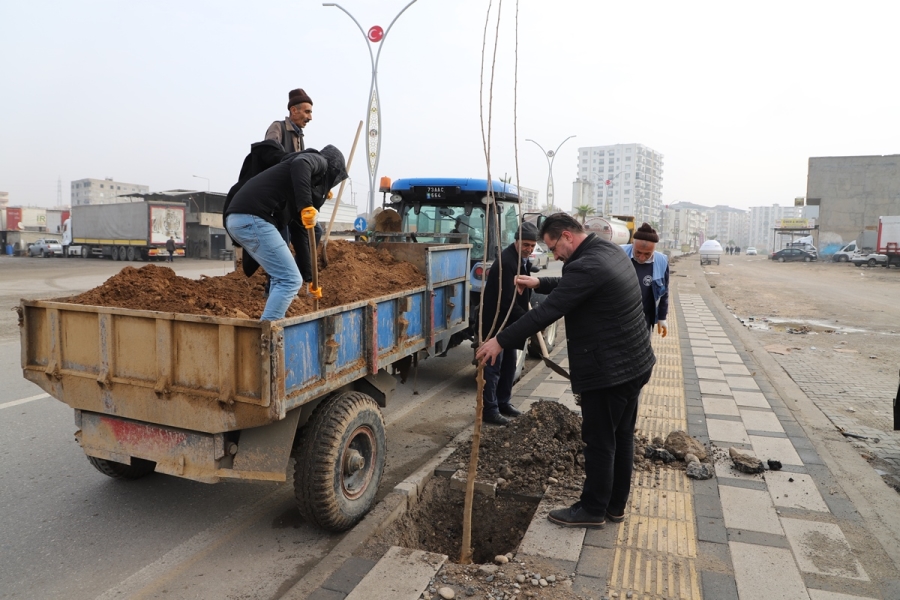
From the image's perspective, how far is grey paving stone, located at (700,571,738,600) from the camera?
3020mm

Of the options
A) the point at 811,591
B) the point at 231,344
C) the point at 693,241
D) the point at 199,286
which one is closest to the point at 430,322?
the point at 199,286

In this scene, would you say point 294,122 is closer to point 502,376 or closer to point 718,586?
point 502,376

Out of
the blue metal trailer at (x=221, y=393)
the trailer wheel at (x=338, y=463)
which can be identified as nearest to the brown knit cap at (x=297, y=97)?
the blue metal trailer at (x=221, y=393)

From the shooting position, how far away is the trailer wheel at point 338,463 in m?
3.56

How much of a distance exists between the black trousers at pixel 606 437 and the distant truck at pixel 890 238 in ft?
142

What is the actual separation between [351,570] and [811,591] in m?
2.34

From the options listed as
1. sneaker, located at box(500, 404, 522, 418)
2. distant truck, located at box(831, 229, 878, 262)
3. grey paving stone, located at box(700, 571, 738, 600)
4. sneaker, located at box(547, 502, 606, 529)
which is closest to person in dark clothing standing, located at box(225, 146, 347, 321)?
sneaker, located at box(547, 502, 606, 529)

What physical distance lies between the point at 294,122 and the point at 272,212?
1.15 metres

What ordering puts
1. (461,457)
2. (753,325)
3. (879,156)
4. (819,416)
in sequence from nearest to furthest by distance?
(461,457), (819,416), (753,325), (879,156)

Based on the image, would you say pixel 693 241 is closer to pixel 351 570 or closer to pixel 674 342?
pixel 674 342

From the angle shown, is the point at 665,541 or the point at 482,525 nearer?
the point at 665,541

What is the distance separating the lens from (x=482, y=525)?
411 centimetres

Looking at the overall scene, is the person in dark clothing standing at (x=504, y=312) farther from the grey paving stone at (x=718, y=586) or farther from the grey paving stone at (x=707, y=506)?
the grey paving stone at (x=718, y=586)

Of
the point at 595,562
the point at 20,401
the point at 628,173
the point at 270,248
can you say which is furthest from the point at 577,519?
the point at 628,173
